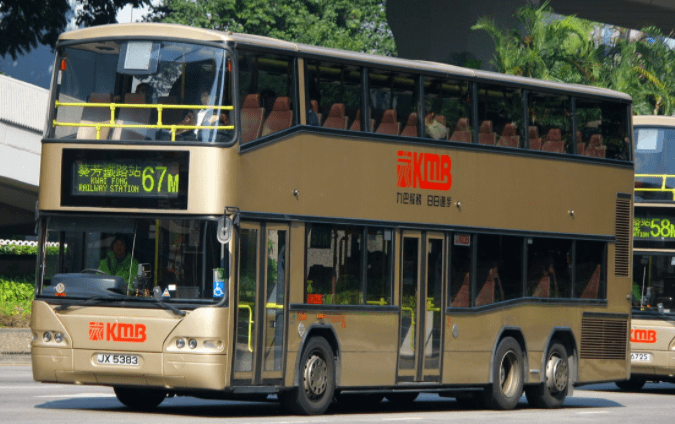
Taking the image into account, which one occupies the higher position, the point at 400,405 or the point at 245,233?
the point at 245,233

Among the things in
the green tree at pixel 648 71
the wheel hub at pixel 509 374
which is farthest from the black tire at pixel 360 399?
the green tree at pixel 648 71

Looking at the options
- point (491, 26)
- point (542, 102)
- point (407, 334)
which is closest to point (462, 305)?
point (407, 334)

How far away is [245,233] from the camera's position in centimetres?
1483

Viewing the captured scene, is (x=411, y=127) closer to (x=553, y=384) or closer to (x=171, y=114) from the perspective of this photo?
(x=171, y=114)

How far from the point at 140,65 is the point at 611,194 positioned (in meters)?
8.59

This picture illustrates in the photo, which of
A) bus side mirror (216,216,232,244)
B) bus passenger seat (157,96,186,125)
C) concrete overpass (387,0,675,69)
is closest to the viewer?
bus side mirror (216,216,232,244)

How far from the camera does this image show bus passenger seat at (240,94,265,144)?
14.8 m

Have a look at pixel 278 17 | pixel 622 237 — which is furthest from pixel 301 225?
pixel 278 17

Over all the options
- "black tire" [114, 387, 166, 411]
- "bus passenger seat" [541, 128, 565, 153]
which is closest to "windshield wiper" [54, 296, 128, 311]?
"black tire" [114, 387, 166, 411]

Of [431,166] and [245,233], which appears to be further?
[431,166]

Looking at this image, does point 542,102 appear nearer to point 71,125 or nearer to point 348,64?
point 348,64

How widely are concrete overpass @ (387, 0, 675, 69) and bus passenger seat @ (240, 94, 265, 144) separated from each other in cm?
3386

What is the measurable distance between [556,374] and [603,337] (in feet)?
3.95

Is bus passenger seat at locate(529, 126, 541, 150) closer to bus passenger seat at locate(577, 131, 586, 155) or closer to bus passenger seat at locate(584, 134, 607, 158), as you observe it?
bus passenger seat at locate(577, 131, 586, 155)
